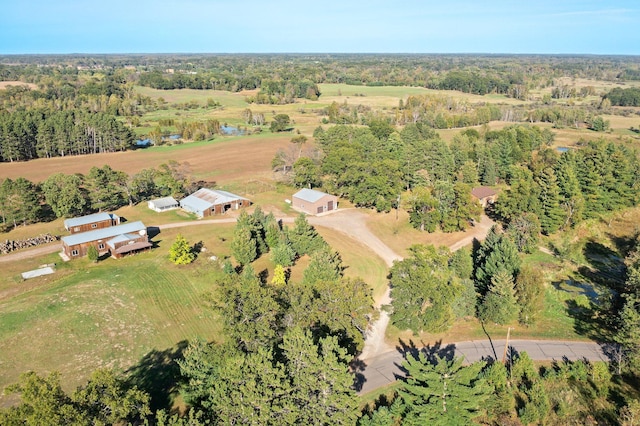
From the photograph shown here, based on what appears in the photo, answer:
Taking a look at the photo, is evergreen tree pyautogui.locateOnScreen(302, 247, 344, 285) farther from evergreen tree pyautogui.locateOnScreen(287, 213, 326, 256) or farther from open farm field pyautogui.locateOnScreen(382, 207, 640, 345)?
evergreen tree pyautogui.locateOnScreen(287, 213, 326, 256)

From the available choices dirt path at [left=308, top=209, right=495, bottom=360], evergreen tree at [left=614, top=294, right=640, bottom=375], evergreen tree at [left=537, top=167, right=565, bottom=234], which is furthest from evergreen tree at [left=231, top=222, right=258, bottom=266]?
evergreen tree at [left=537, top=167, right=565, bottom=234]

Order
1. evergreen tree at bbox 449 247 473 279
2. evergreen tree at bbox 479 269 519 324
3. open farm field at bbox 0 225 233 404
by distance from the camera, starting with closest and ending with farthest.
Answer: open farm field at bbox 0 225 233 404 → evergreen tree at bbox 479 269 519 324 → evergreen tree at bbox 449 247 473 279

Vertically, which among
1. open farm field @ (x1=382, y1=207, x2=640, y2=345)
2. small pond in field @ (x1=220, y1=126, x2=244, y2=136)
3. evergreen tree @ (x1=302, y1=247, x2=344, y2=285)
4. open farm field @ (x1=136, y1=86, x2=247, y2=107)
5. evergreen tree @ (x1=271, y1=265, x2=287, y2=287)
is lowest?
open farm field @ (x1=382, y1=207, x2=640, y2=345)

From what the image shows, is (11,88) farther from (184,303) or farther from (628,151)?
(628,151)

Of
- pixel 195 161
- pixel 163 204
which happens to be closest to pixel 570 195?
pixel 163 204

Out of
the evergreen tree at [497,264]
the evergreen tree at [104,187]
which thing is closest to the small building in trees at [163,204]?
Result: the evergreen tree at [104,187]

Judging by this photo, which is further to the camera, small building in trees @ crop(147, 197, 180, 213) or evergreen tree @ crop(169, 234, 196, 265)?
small building in trees @ crop(147, 197, 180, 213)

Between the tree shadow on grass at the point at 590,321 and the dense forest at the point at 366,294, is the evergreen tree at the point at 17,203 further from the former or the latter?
the tree shadow on grass at the point at 590,321

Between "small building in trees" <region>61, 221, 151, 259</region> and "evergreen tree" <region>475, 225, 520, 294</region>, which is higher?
"evergreen tree" <region>475, 225, 520, 294</region>
